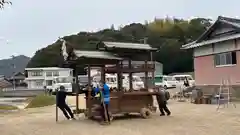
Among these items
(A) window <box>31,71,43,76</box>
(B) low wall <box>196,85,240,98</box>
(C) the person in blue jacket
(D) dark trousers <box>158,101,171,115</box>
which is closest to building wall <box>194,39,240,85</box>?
(B) low wall <box>196,85,240,98</box>

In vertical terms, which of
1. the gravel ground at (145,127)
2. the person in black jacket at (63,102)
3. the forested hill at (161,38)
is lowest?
the gravel ground at (145,127)

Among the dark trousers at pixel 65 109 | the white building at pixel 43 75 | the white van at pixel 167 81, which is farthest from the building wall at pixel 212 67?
the white building at pixel 43 75

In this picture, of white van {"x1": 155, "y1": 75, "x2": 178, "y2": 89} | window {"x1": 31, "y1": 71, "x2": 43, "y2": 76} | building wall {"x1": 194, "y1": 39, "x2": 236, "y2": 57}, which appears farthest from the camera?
window {"x1": 31, "y1": 71, "x2": 43, "y2": 76}

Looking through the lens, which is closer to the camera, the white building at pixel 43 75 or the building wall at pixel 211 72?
the building wall at pixel 211 72

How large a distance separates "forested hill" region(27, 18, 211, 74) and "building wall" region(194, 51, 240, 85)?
3377 centimetres

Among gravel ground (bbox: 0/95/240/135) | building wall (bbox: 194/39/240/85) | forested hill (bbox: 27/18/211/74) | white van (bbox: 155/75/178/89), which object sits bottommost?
gravel ground (bbox: 0/95/240/135)

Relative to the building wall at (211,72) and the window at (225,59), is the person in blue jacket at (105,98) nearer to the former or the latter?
the building wall at (211,72)

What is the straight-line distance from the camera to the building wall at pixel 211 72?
2518cm

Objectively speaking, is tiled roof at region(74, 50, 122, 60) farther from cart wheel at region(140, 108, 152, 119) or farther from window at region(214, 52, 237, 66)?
window at region(214, 52, 237, 66)

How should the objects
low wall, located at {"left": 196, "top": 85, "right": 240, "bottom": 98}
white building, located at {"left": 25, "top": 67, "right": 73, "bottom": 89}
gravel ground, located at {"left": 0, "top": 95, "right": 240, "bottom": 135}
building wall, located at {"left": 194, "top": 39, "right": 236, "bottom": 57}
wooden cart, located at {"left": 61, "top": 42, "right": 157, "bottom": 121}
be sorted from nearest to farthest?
1. gravel ground, located at {"left": 0, "top": 95, "right": 240, "bottom": 135}
2. wooden cart, located at {"left": 61, "top": 42, "right": 157, "bottom": 121}
3. low wall, located at {"left": 196, "top": 85, "right": 240, "bottom": 98}
4. building wall, located at {"left": 194, "top": 39, "right": 236, "bottom": 57}
5. white building, located at {"left": 25, "top": 67, "right": 73, "bottom": 89}

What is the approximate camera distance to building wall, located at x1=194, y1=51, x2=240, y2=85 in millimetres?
25184

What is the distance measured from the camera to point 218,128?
12.7m

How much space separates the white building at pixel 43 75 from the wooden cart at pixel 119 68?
56.1 meters

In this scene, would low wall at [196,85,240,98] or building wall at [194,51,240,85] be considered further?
building wall at [194,51,240,85]
